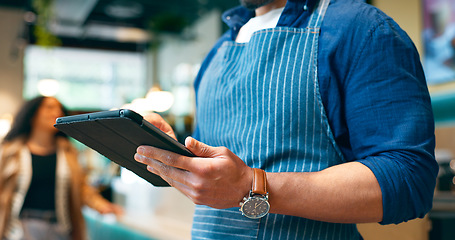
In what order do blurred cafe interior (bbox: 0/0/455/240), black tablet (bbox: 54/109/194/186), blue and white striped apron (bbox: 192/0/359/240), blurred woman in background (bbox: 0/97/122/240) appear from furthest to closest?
blurred cafe interior (bbox: 0/0/455/240)
blurred woman in background (bbox: 0/97/122/240)
blue and white striped apron (bbox: 192/0/359/240)
black tablet (bbox: 54/109/194/186)

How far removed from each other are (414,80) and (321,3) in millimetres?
256

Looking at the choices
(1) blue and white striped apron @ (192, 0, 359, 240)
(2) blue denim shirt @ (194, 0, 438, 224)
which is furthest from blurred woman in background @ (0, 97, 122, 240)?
(2) blue denim shirt @ (194, 0, 438, 224)

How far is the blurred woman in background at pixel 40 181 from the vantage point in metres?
3.00

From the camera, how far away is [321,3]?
890mm

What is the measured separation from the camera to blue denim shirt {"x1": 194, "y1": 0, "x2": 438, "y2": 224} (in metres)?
0.71

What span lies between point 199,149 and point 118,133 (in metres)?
0.14

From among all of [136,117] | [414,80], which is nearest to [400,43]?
[414,80]

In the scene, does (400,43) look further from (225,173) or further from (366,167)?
(225,173)

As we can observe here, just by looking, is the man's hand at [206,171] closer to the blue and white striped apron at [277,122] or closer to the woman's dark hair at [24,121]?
the blue and white striped apron at [277,122]

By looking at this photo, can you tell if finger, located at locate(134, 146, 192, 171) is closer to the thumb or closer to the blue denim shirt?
the thumb

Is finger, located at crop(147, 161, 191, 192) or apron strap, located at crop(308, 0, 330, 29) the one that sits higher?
apron strap, located at crop(308, 0, 330, 29)

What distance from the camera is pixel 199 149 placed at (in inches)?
25.6

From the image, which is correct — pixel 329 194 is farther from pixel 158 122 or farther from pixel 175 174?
pixel 158 122

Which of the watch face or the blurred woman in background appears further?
the blurred woman in background
